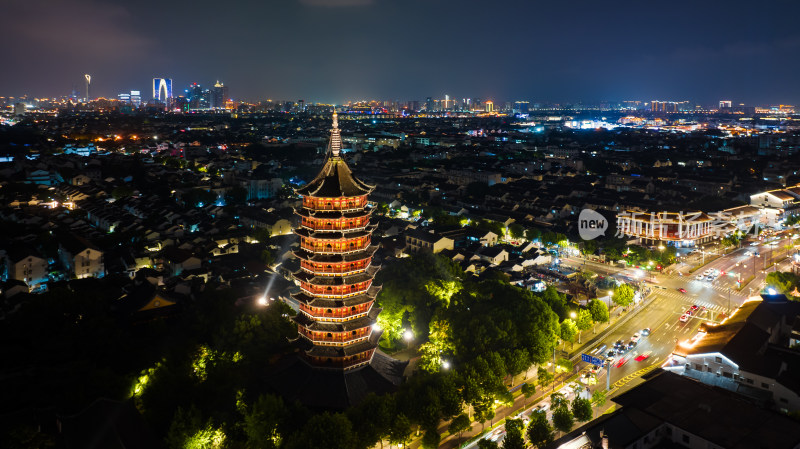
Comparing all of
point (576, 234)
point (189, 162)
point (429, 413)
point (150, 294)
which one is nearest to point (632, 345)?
point (429, 413)

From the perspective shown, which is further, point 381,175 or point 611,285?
point 381,175

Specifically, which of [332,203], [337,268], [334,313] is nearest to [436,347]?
[334,313]

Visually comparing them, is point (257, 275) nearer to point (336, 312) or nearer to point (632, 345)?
point (336, 312)

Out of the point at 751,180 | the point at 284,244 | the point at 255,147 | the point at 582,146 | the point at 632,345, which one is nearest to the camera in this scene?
the point at 632,345

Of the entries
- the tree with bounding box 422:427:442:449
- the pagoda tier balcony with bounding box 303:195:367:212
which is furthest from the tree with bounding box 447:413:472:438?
the pagoda tier balcony with bounding box 303:195:367:212

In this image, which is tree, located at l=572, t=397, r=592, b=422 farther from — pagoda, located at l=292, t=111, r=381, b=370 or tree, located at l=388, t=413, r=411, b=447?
pagoda, located at l=292, t=111, r=381, b=370

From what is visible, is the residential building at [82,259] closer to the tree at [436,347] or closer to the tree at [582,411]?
the tree at [436,347]

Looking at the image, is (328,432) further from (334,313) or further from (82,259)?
(82,259)

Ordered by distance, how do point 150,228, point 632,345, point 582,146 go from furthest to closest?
1. point 582,146
2. point 150,228
3. point 632,345
